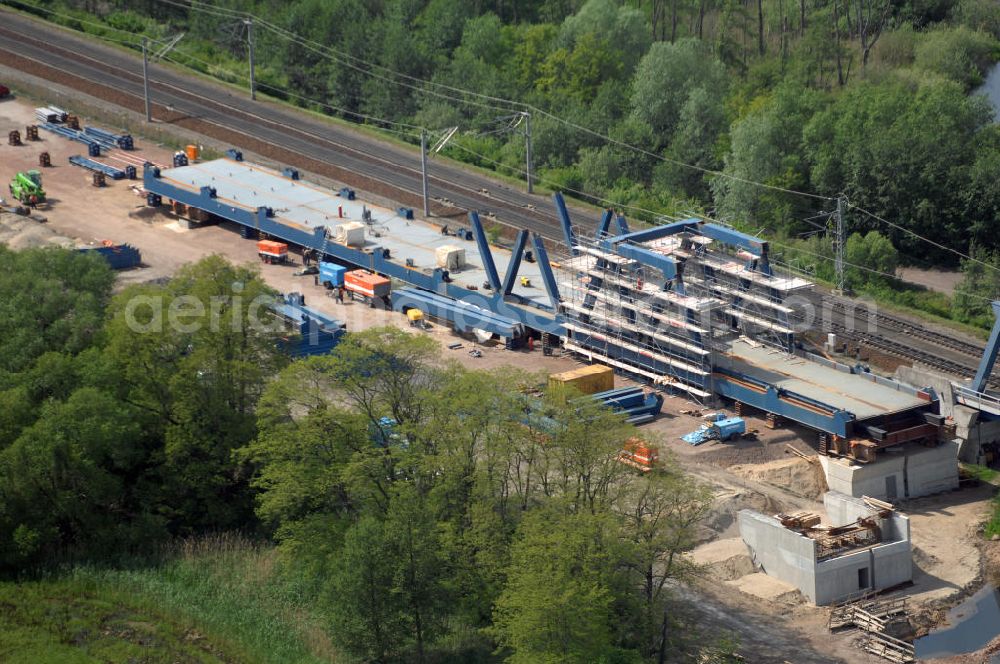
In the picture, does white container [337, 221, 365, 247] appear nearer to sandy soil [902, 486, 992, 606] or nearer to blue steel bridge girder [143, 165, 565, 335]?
blue steel bridge girder [143, 165, 565, 335]

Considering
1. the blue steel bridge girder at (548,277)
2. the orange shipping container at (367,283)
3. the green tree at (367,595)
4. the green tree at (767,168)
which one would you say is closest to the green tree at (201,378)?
the green tree at (367,595)

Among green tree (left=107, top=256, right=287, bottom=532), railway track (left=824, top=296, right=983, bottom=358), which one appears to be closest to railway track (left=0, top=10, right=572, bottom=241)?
railway track (left=824, top=296, right=983, bottom=358)

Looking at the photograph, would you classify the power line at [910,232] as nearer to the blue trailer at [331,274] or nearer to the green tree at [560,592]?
the blue trailer at [331,274]

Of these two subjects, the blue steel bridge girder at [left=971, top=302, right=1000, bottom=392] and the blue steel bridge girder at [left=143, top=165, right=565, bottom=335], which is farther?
the blue steel bridge girder at [left=143, top=165, right=565, bottom=335]

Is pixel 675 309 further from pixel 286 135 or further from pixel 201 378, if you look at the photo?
pixel 286 135

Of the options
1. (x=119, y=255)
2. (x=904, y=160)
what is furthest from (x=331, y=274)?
(x=904, y=160)
